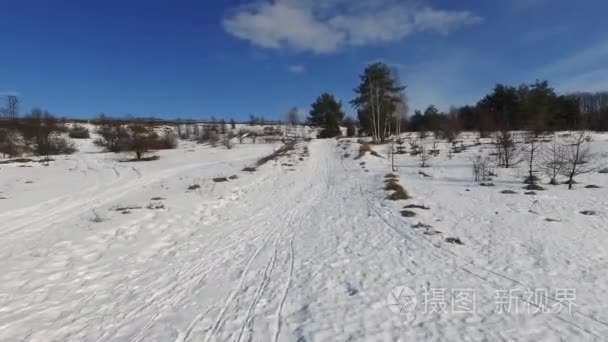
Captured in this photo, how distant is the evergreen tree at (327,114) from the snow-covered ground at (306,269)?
55106mm

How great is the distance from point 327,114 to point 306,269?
6462 cm

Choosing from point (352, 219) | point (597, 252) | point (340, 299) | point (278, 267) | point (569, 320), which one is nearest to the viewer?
point (569, 320)

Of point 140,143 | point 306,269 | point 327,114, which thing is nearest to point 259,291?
point 306,269

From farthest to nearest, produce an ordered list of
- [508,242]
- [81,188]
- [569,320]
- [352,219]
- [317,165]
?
[317,165], [81,188], [352,219], [508,242], [569,320]

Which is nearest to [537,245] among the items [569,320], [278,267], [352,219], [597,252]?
[597,252]

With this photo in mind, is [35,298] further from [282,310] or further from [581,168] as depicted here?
[581,168]

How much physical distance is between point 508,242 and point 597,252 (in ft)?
5.21

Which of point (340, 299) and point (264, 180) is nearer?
point (340, 299)

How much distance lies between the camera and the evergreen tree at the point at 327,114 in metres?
68.0

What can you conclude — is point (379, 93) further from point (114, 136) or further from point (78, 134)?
point (78, 134)

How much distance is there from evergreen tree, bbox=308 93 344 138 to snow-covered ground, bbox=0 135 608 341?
55106 millimetres

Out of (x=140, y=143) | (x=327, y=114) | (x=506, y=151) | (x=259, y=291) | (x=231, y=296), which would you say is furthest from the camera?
(x=327, y=114)

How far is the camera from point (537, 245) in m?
7.43

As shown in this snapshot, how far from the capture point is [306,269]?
641 cm
